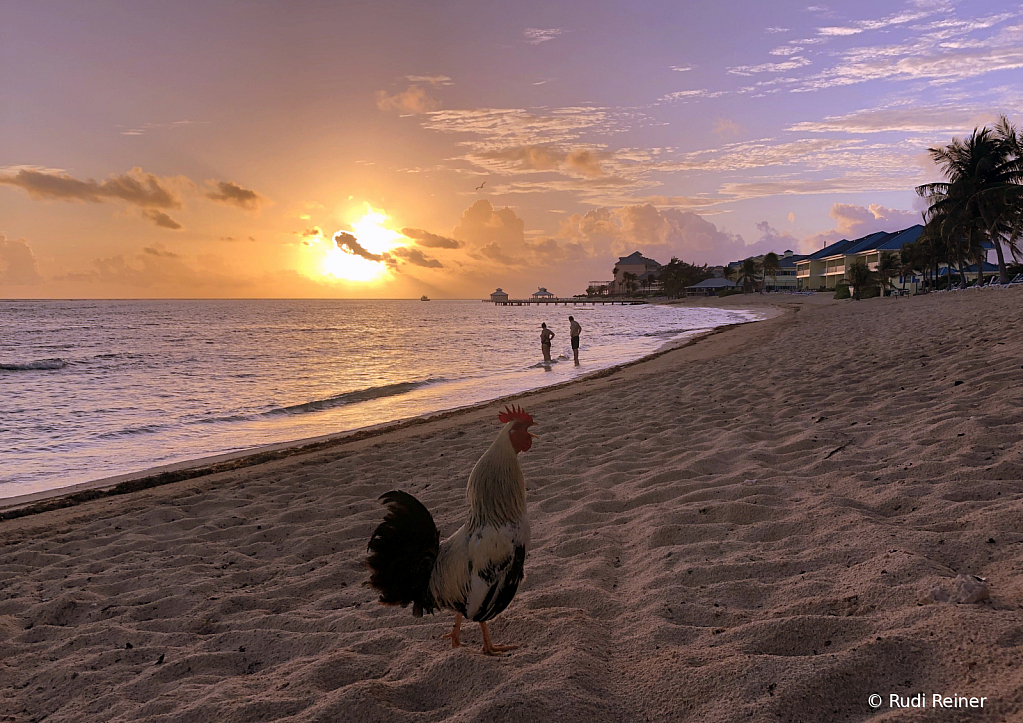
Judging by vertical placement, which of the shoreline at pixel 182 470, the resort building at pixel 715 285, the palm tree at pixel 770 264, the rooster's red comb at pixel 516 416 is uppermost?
the palm tree at pixel 770 264

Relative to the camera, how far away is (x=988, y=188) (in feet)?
123

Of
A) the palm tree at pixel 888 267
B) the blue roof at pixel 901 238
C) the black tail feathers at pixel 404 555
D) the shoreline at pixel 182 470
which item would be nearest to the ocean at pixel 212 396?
the shoreline at pixel 182 470

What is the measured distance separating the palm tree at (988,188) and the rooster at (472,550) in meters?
46.7

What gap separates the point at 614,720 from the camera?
2.68 meters

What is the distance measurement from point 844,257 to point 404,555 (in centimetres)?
9441

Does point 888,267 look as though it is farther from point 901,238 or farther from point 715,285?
point 715,285

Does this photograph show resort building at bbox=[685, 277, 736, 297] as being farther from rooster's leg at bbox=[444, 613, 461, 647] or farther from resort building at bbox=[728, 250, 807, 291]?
rooster's leg at bbox=[444, 613, 461, 647]

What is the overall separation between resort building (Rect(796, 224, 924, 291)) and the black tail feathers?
6128 centimetres

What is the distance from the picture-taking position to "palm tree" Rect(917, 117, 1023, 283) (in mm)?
37156

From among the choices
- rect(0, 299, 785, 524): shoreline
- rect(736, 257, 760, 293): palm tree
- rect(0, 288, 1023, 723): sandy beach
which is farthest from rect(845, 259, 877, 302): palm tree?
rect(736, 257, 760, 293): palm tree

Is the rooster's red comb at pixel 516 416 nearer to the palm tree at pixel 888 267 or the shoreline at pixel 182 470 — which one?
the shoreline at pixel 182 470

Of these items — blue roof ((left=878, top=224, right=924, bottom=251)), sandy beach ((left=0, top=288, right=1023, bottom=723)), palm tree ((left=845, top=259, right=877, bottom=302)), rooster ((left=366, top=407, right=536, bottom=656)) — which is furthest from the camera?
blue roof ((left=878, top=224, right=924, bottom=251))

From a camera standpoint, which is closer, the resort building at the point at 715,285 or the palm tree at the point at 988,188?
the palm tree at the point at 988,188

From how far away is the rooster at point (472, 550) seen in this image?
3.24m
